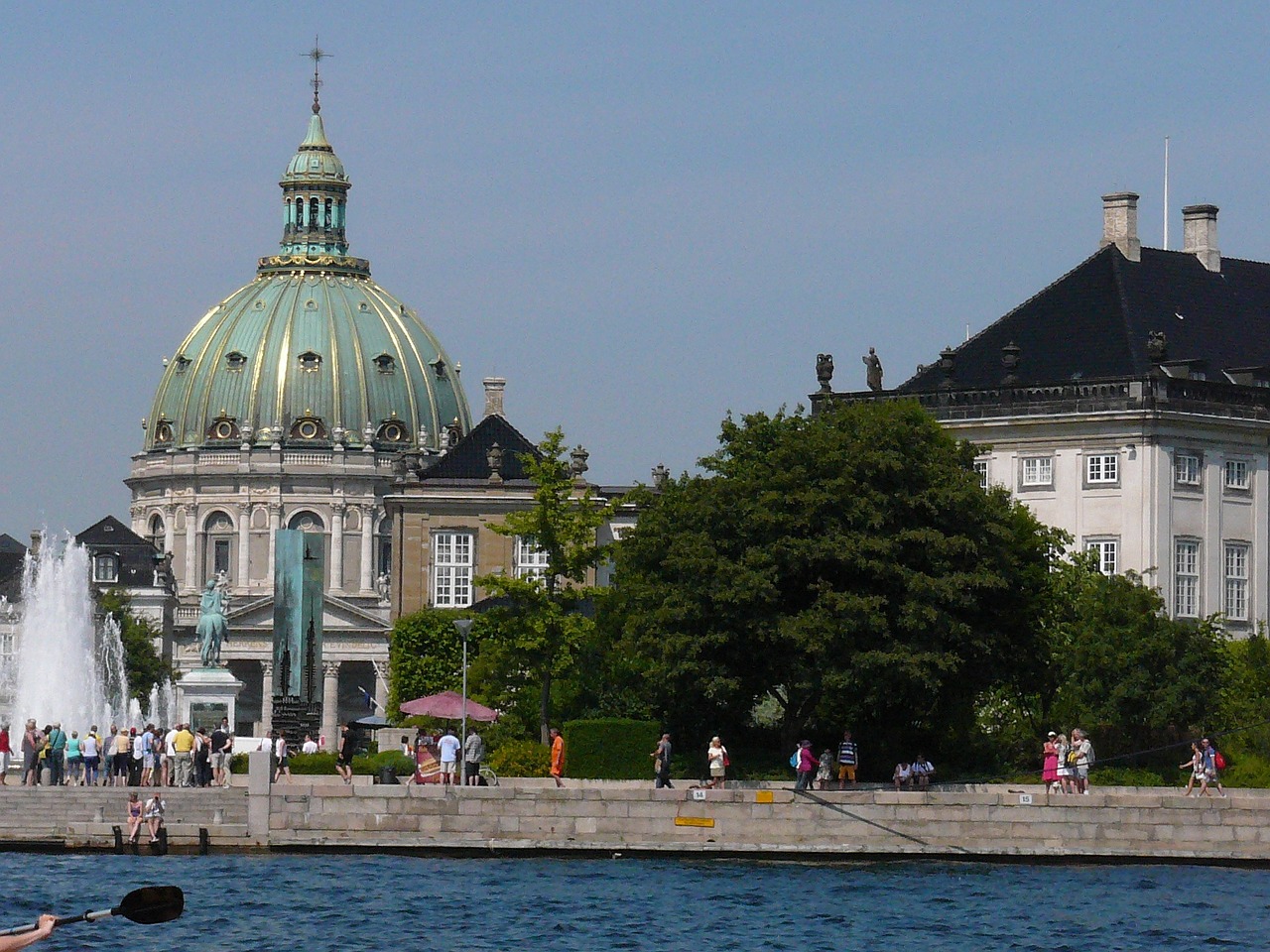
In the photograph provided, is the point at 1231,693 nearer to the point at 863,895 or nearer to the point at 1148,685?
the point at 1148,685

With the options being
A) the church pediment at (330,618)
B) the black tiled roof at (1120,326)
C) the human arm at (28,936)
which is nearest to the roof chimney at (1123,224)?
the black tiled roof at (1120,326)

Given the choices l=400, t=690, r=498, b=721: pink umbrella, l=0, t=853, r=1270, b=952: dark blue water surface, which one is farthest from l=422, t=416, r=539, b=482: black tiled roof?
l=0, t=853, r=1270, b=952: dark blue water surface

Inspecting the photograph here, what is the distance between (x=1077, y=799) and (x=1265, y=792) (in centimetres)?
487

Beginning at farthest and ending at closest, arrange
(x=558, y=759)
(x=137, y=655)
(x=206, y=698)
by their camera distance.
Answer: (x=137, y=655), (x=206, y=698), (x=558, y=759)

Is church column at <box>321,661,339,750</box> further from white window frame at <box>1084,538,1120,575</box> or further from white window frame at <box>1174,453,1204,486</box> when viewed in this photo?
white window frame at <box>1174,453,1204,486</box>

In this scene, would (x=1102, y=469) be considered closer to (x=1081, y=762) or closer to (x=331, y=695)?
(x=1081, y=762)

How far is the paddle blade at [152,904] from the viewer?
→ 109 feet

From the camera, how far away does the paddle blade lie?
109 ft

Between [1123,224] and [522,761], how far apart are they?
1277 inches

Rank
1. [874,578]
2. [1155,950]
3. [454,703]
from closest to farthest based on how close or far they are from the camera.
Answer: [1155,950], [874,578], [454,703]

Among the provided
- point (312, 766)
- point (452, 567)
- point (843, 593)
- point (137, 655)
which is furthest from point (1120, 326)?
point (137, 655)

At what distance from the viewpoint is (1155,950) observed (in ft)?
168

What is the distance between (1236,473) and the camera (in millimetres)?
93438

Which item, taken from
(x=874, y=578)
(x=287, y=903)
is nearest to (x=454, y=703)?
(x=874, y=578)
